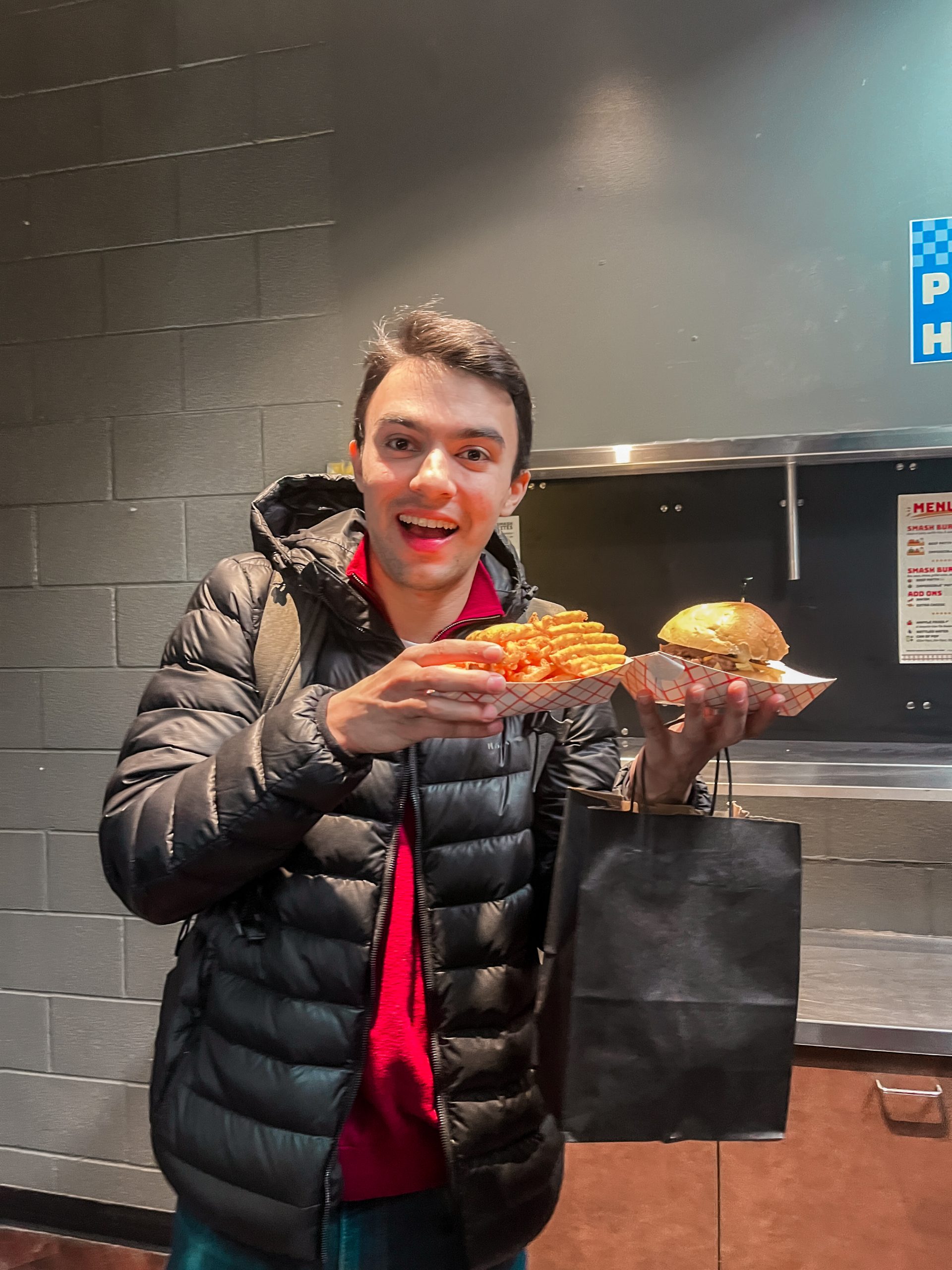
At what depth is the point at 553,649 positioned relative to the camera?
1.07 m

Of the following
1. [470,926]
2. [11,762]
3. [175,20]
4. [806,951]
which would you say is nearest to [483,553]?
[470,926]

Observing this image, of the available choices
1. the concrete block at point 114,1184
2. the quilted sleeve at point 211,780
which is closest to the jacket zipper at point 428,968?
the quilted sleeve at point 211,780

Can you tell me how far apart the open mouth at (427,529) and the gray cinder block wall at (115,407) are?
1271 millimetres

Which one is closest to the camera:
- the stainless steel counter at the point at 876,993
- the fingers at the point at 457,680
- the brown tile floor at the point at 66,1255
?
the fingers at the point at 457,680

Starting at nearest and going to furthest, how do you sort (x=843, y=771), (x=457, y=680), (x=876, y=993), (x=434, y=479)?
1. (x=457, y=680)
2. (x=434, y=479)
3. (x=876, y=993)
4. (x=843, y=771)

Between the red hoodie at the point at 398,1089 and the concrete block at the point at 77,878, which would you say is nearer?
the red hoodie at the point at 398,1089

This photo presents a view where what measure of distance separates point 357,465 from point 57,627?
5.33 feet

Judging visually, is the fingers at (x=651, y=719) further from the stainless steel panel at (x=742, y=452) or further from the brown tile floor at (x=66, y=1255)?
the brown tile floor at (x=66, y=1255)

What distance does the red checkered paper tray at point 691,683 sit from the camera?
3.29 ft

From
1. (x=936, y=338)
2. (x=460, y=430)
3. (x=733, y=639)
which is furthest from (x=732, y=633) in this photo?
(x=936, y=338)

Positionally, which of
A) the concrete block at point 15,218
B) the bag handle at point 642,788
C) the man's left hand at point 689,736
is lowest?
the bag handle at point 642,788

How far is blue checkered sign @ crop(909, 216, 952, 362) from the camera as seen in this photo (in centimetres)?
205

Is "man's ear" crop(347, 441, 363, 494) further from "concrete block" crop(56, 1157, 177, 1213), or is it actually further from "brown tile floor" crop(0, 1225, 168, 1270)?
"brown tile floor" crop(0, 1225, 168, 1270)

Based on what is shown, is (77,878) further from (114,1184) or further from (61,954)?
(114,1184)
